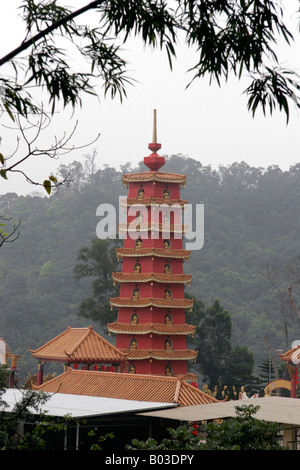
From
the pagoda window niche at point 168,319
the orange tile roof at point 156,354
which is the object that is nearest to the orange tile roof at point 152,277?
the pagoda window niche at point 168,319

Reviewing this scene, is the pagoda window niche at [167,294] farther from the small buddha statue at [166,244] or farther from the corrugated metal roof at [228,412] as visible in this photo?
the corrugated metal roof at [228,412]

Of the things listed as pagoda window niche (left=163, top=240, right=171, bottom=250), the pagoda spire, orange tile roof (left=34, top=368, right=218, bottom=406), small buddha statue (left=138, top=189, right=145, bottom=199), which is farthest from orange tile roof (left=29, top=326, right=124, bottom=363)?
the pagoda spire

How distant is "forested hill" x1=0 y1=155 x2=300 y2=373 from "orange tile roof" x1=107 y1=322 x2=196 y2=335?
59.6 ft

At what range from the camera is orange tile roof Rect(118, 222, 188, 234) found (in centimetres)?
2405

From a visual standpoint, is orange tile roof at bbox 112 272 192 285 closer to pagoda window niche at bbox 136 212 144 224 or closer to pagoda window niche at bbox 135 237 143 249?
pagoda window niche at bbox 135 237 143 249

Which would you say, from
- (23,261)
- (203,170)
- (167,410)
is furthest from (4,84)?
(203,170)

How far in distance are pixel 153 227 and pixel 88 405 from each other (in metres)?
9.88

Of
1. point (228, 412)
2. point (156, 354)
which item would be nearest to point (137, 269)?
point (156, 354)

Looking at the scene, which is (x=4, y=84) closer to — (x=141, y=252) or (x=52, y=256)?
(x=141, y=252)

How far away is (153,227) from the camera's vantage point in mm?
24000

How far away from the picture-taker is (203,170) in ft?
203

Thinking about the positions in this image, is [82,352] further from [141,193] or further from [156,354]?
[141,193]

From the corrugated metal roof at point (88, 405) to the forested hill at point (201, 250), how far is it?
83.7ft

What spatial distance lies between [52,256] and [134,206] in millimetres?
26228
